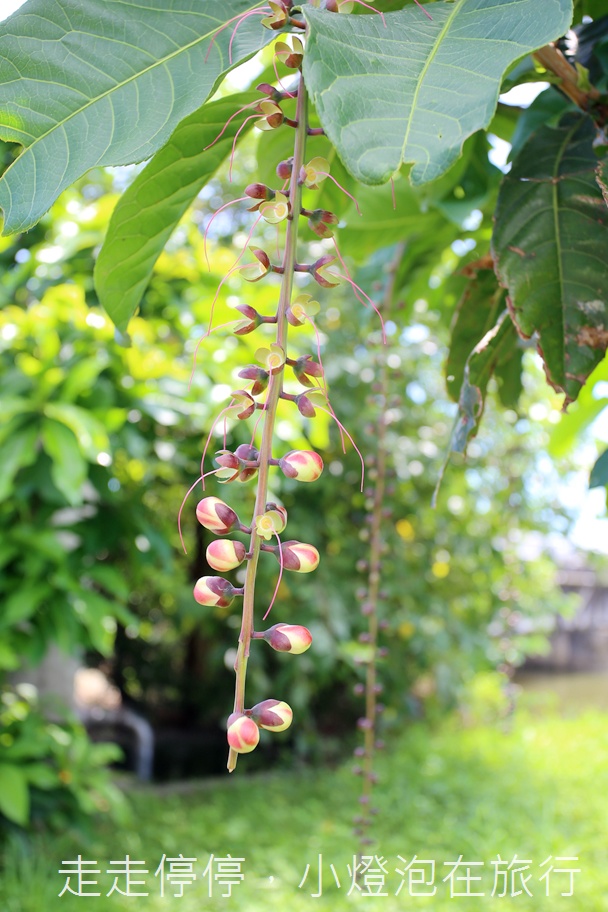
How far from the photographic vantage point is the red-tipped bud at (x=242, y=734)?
14.8 inches

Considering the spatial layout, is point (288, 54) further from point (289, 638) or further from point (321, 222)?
point (289, 638)

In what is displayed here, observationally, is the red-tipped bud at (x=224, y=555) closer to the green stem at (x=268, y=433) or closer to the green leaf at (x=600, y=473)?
the green stem at (x=268, y=433)

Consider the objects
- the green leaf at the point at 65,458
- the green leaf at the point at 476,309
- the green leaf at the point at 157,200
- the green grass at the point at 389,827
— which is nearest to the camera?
the green leaf at the point at 157,200

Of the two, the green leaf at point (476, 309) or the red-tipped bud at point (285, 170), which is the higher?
the green leaf at point (476, 309)

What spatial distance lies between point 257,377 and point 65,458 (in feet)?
4.44

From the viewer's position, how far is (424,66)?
41 centimetres

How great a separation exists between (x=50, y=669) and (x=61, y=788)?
1.97 feet

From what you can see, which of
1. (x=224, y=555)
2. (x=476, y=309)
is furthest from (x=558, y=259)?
(x=224, y=555)

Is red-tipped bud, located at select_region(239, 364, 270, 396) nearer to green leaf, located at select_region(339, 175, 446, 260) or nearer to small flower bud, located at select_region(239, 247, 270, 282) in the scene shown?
small flower bud, located at select_region(239, 247, 270, 282)

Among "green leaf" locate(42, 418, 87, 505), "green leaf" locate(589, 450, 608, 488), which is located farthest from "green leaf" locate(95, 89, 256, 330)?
"green leaf" locate(42, 418, 87, 505)

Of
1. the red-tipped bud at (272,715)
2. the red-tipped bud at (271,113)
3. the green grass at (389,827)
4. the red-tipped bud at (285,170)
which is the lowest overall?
the green grass at (389,827)

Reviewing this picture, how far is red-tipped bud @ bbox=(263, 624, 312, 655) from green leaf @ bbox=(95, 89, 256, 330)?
0.32 meters

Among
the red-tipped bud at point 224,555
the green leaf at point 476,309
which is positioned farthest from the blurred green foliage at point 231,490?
the red-tipped bud at point 224,555

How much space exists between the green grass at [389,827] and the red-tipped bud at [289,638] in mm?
1941
